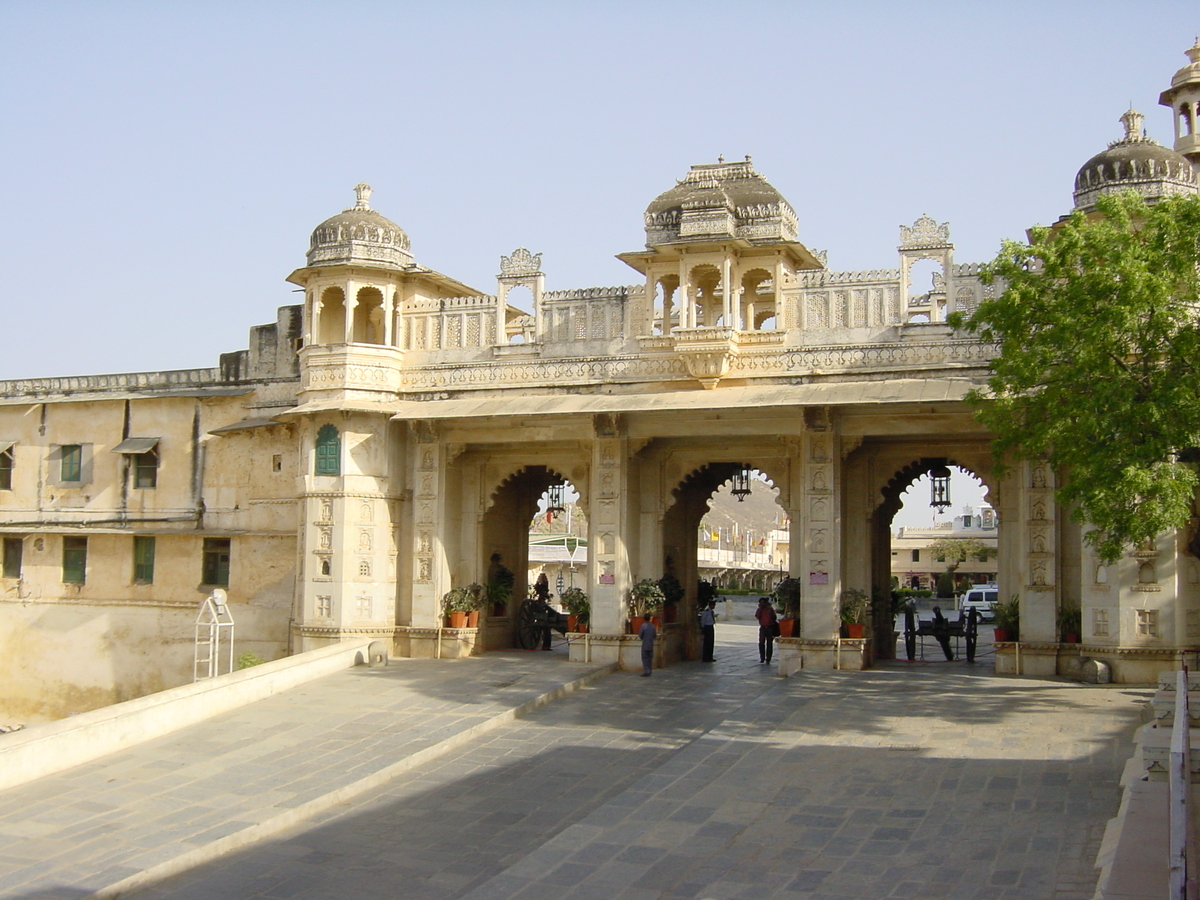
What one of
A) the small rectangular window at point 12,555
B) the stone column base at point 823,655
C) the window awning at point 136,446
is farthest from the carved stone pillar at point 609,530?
the small rectangular window at point 12,555

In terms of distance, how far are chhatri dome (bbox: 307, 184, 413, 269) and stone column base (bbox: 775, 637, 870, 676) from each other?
29.9 ft

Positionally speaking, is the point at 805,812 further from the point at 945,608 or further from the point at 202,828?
the point at 945,608

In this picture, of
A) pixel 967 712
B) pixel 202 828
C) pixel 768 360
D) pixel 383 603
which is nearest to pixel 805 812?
pixel 967 712

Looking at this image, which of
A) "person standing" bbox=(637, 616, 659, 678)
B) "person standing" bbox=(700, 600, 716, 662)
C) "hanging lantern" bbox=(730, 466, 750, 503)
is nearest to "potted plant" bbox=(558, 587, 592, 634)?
"person standing" bbox=(637, 616, 659, 678)

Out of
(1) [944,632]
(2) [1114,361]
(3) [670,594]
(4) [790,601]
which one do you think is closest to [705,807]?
(2) [1114,361]

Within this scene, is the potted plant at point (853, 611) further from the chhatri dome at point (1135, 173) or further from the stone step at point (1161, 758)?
the stone step at point (1161, 758)

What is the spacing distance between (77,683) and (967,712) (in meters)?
17.1

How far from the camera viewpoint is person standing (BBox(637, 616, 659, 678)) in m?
18.1


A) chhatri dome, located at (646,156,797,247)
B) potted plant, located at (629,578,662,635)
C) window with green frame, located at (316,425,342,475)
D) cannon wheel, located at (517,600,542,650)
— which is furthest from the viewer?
cannon wheel, located at (517,600,542,650)

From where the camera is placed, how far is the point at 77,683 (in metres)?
23.2

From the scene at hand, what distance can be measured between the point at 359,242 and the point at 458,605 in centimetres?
631

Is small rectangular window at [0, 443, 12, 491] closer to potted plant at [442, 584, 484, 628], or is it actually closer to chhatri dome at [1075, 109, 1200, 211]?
potted plant at [442, 584, 484, 628]

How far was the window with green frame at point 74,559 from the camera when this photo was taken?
23719 mm

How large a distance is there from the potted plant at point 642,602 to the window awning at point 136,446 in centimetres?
1056
